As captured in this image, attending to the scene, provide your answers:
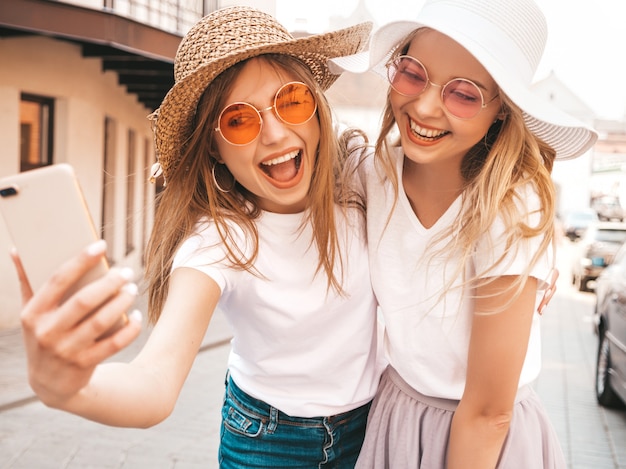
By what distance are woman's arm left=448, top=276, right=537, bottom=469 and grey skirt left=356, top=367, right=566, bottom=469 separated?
0.11 meters

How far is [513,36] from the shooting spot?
1.87 meters

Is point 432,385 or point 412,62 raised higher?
point 412,62

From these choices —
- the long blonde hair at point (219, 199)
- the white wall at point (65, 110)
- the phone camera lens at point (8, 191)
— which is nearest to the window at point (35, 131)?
the white wall at point (65, 110)

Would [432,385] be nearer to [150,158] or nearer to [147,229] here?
[147,229]

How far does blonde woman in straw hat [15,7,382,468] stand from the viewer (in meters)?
2.02

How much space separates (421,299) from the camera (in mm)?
1941

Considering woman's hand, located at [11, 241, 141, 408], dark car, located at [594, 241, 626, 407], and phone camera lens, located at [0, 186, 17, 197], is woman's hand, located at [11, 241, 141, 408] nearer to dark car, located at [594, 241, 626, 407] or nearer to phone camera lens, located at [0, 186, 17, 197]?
phone camera lens, located at [0, 186, 17, 197]

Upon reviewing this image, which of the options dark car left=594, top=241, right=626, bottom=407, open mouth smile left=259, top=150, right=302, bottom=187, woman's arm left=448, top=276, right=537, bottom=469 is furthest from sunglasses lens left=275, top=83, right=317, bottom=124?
dark car left=594, top=241, right=626, bottom=407

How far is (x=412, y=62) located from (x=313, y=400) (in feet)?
3.38

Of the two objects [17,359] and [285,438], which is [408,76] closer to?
[285,438]

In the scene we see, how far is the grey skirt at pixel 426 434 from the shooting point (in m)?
2.02

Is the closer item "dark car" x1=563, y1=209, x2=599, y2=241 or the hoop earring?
the hoop earring

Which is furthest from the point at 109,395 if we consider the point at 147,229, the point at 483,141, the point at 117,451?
the point at 147,229

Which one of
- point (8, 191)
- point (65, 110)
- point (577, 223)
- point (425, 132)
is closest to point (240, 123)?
point (425, 132)
